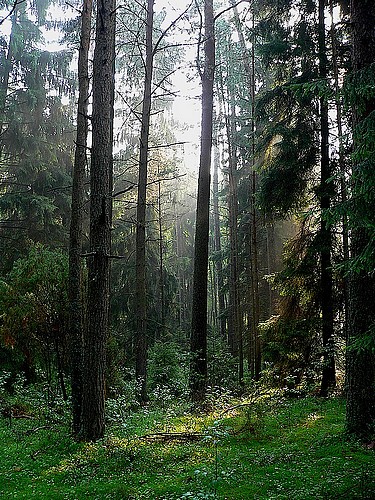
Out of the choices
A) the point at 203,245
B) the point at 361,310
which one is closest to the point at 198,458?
the point at 361,310

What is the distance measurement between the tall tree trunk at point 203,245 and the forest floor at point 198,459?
1.60m

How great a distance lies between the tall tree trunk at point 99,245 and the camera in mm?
6672

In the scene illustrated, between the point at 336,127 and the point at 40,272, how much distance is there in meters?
7.39

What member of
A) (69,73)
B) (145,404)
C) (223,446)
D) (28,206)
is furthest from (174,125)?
(223,446)

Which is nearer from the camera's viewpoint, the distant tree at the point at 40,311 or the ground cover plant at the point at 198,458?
the ground cover plant at the point at 198,458

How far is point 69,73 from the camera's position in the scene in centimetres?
1780

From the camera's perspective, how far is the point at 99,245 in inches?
264

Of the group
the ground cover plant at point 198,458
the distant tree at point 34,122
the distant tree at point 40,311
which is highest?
the distant tree at point 34,122

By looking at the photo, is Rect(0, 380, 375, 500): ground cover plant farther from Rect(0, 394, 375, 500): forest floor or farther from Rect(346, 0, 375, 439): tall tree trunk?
Rect(346, 0, 375, 439): tall tree trunk

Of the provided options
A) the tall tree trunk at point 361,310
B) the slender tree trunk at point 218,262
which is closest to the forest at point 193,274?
the tall tree trunk at point 361,310

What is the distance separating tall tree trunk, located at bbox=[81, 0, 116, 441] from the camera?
6.67m

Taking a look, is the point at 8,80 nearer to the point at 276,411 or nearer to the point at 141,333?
the point at 141,333

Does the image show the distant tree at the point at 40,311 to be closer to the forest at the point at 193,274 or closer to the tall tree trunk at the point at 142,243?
the forest at the point at 193,274

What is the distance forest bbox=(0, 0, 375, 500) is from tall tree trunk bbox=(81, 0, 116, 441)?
0.02 m
